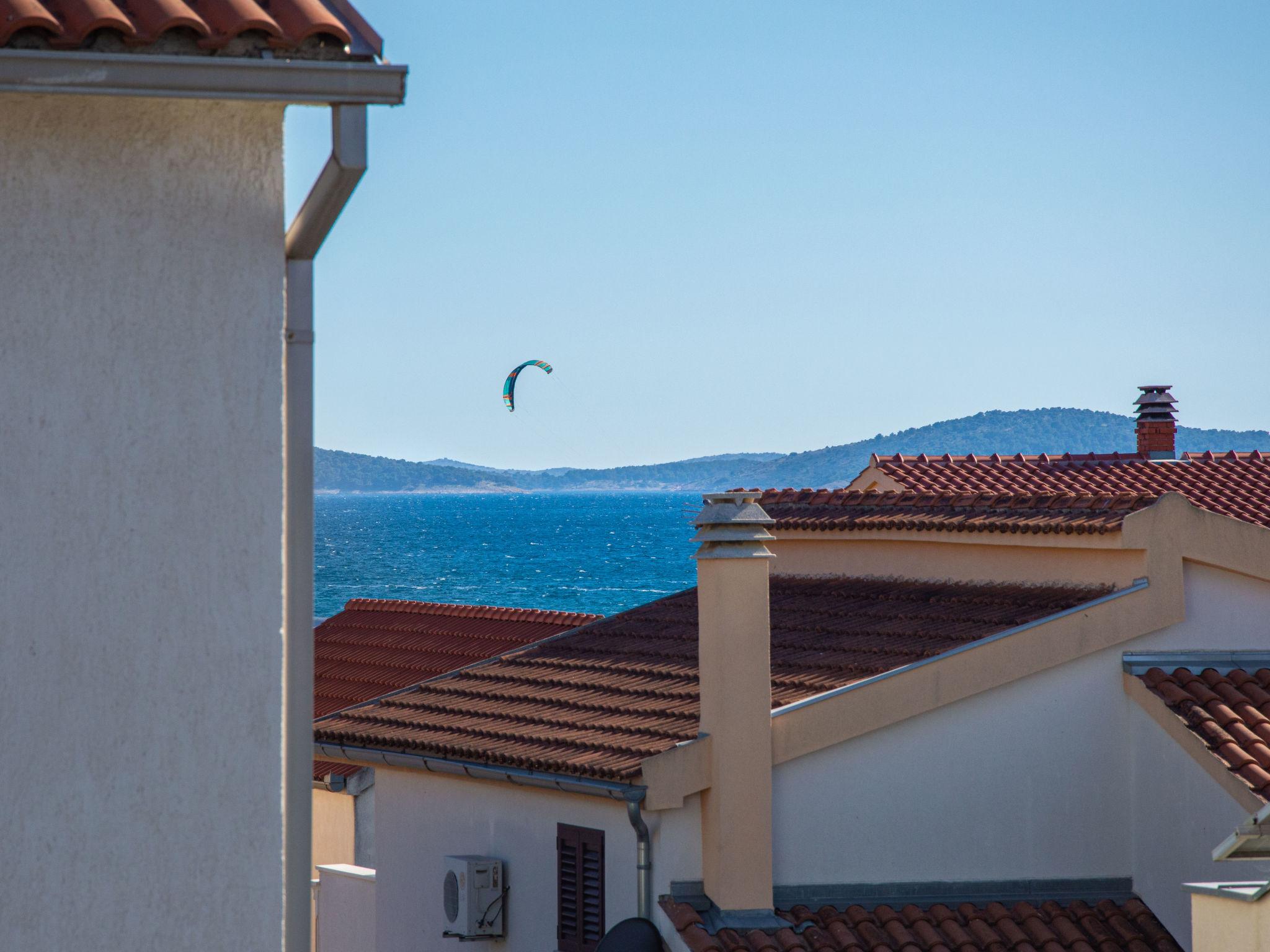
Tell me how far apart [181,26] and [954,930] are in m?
7.47

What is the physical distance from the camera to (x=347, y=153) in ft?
16.5

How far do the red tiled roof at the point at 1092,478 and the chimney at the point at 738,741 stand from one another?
866cm

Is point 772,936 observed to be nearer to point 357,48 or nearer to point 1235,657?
point 1235,657

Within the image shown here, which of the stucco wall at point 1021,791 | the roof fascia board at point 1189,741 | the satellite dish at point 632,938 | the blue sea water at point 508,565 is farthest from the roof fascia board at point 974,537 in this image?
the blue sea water at point 508,565

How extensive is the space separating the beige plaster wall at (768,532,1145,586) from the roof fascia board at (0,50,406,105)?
305 inches

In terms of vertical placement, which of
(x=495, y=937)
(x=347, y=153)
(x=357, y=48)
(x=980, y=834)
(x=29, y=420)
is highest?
(x=357, y=48)

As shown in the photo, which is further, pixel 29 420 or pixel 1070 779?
pixel 1070 779

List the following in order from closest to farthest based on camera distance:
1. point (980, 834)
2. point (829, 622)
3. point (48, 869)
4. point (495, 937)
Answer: point (48, 869) < point (980, 834) < point (495, 937) < point (829, 622)

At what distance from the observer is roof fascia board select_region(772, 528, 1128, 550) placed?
1141cm

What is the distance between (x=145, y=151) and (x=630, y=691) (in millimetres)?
7636

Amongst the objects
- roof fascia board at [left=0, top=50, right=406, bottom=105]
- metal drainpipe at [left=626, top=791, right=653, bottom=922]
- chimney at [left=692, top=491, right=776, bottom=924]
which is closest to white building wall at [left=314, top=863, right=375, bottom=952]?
metal drainpipe at [left=626, top=791, right=653, bottom=922]

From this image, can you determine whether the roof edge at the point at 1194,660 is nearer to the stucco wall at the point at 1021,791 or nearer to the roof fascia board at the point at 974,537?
the stucco wall at the point at 1021,791

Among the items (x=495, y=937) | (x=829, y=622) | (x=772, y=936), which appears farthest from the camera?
(x=829, y=622)

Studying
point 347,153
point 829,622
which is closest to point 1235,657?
point 829,622
